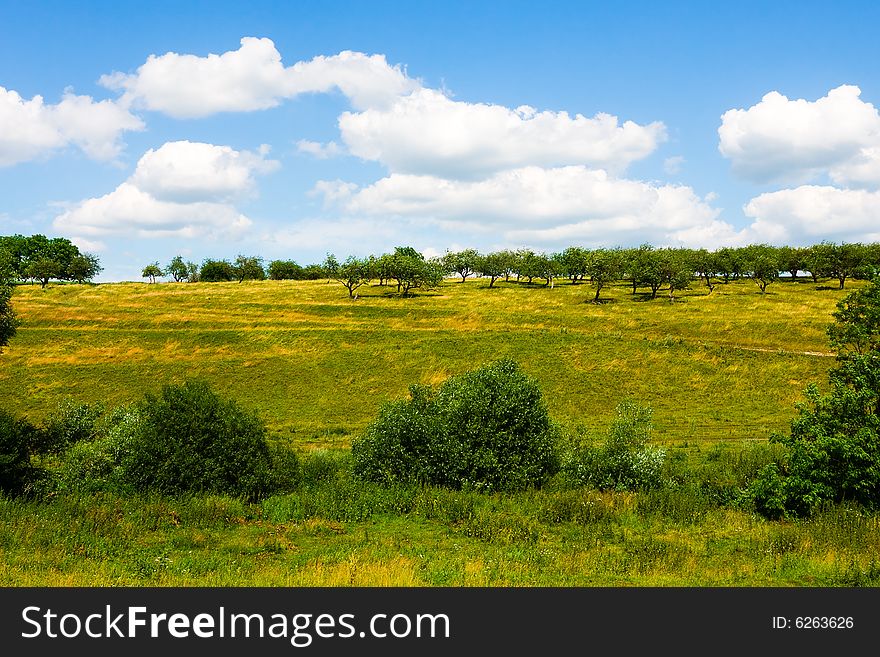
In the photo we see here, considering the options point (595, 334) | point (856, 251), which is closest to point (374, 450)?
point (595, 334)

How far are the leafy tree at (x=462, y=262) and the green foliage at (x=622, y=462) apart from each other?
124 metres

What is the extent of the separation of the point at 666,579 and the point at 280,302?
323 feet

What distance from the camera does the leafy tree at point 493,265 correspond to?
142375mm

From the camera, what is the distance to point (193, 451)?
23.0 metres

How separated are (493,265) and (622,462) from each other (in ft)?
392

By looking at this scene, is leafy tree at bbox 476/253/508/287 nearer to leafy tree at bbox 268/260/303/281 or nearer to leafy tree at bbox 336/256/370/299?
leafy tree at bbox 336/256/370/299

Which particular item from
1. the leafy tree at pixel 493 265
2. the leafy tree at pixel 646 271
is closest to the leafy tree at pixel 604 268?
the leafy tree at pixel 646 271

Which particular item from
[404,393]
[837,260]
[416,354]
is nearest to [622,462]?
[404,393]

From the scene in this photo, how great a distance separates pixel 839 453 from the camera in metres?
21.3

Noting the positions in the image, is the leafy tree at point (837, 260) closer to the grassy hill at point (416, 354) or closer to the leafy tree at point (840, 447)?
the grassy hill at point (416, 354)

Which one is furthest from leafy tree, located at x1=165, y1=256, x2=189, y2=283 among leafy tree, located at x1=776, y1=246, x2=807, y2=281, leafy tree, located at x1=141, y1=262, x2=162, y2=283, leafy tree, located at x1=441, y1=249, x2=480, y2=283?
leafy tree, located at x1=776, y1=246, x2=807, y2=281

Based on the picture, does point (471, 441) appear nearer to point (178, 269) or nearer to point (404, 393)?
point (404, 393)

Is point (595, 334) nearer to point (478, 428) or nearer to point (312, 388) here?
point (312, 388)

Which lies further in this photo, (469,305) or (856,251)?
(856,251)
